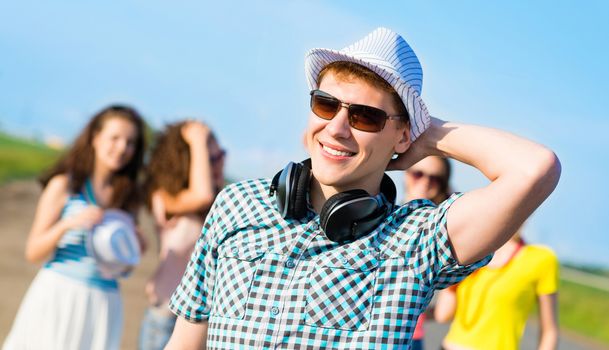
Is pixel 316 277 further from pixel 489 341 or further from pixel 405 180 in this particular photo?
pixel 405 180

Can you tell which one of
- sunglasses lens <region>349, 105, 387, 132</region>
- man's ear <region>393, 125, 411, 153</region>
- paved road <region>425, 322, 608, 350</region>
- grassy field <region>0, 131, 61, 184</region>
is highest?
sunglasses lens <region>349, 105, 387, 132</region>

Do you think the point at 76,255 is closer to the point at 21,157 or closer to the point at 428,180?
the point at 428,180

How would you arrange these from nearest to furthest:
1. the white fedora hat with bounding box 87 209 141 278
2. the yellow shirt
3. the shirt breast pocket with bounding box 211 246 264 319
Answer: the shirt breast pocket with bounding box 211 246 264 319
the yellow shirt
the white fedora hat with bounding box 87 209 141 278

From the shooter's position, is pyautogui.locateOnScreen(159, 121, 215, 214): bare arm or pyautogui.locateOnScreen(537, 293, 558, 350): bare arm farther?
pyautogui.locateOnScreen(159, 121, 215, 214): bare arm

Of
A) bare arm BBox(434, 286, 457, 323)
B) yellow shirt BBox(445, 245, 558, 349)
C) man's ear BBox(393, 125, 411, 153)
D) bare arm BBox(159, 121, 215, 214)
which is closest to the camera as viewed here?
man's ear BBox(393, 125, 411, 153)

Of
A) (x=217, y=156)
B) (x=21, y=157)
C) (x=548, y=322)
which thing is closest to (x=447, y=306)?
(x=548, y=322)

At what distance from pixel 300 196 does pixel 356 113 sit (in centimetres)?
27

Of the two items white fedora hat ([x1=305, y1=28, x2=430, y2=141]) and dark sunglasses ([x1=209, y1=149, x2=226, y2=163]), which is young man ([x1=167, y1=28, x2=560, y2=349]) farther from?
dark sunglasses ([x1=209, y1=149, x2=226, y2=163])

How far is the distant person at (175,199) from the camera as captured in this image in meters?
6.02

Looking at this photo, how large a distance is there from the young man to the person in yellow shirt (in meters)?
2.72

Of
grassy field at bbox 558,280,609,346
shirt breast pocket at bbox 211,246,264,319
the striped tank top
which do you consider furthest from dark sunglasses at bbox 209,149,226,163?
grassy field at bbox 558,280,609,346

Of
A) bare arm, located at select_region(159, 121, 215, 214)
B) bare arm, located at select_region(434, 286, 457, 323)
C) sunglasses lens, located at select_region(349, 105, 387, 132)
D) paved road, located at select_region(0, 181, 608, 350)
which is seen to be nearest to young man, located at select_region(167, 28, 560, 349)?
sunglasses lens, located at select_region(349, 105, 387, 132)

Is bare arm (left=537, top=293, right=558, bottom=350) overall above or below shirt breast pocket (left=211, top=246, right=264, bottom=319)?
below

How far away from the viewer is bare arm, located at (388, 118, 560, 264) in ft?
8.51
